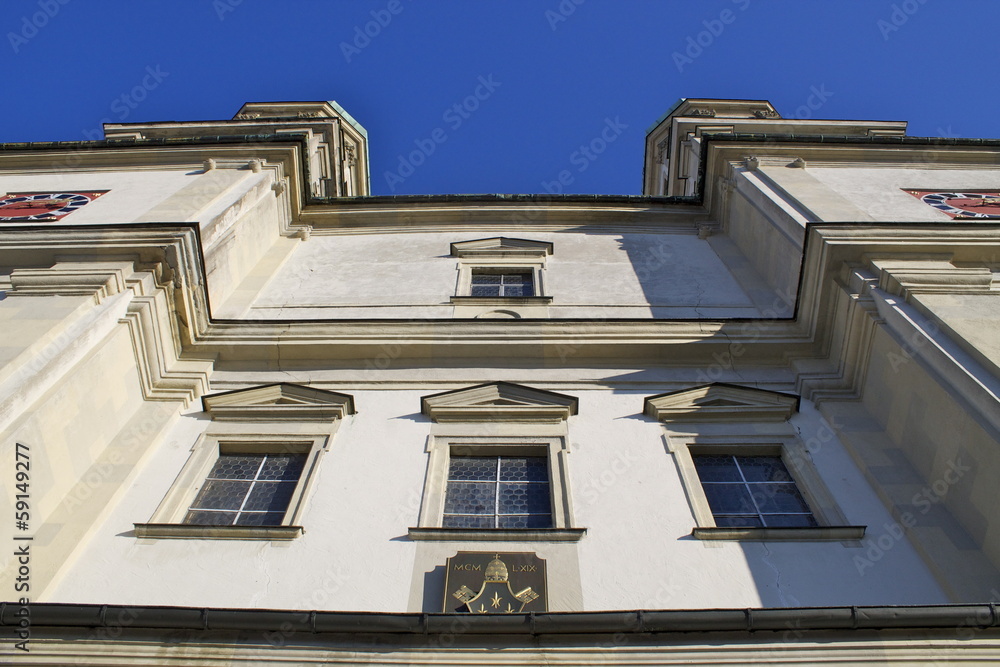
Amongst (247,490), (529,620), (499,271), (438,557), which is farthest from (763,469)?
(499,271)

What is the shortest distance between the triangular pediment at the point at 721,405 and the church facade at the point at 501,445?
0.04m

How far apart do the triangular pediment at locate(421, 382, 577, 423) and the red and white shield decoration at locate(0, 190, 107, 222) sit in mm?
7632

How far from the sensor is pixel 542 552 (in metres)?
7.66

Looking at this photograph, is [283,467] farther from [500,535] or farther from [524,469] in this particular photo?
[500,535]

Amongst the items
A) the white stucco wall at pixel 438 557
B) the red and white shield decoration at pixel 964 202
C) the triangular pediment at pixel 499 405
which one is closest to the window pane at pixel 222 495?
the white stucco wall at pixel 438 557

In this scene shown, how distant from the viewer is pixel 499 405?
32.6ft

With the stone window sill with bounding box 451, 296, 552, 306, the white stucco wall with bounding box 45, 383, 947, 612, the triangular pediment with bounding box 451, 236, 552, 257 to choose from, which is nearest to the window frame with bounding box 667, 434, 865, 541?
the white stucco wall with bounding box 45, 383, 947, 612

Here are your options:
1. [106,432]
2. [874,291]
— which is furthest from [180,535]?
[874,291]

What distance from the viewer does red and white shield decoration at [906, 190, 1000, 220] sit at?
1308 centimetres

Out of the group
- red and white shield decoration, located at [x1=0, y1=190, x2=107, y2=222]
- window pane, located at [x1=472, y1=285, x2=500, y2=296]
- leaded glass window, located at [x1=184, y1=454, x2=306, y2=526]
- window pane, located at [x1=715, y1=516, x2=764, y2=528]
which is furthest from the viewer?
window pane, located at [x1=472, y1=285, x2=500, y2=296]

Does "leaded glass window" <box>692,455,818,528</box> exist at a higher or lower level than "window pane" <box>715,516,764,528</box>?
higher

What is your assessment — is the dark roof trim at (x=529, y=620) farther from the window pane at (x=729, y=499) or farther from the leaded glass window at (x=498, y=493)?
the window pane at (x=729, y=499)

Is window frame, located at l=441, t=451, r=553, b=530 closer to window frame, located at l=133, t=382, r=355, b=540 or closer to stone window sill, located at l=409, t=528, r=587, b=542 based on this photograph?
stone window sill, located at l=409, t=528, r=587, b=542

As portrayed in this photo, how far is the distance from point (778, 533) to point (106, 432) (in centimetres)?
694
